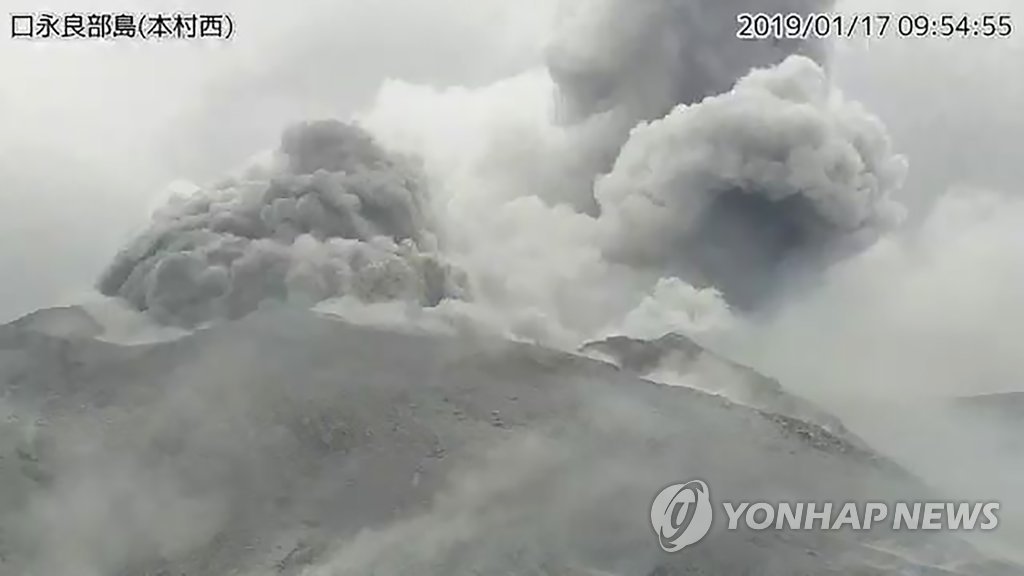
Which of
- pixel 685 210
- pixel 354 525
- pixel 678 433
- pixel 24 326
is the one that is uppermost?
pixel 685 210

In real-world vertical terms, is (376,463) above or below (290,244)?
below

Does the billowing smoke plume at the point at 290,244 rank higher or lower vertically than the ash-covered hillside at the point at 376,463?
higher

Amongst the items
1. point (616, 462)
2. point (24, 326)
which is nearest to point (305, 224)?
point (24, 326)

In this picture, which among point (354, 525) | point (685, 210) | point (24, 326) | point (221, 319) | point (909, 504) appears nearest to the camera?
point (909, 504)

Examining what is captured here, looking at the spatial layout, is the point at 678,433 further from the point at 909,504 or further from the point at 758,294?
the point at 909,504

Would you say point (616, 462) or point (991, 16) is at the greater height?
point (991, 16)

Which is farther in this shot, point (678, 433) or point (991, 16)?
point (678, 433)

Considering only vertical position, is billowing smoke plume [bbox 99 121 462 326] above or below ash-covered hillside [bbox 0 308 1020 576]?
above

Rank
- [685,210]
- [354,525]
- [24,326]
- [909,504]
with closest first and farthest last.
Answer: [909,504], [24,326], [354,525], [685,210]
